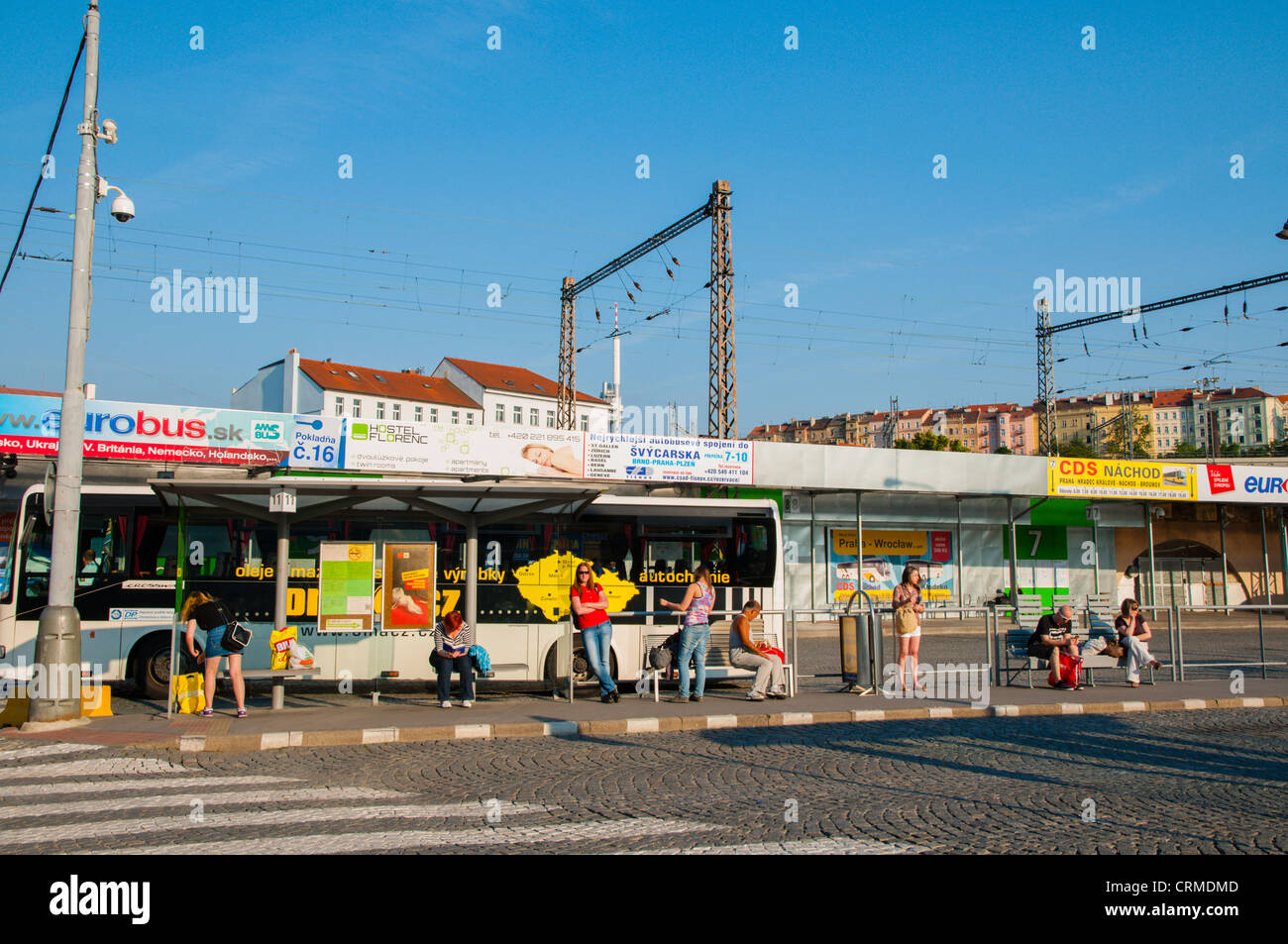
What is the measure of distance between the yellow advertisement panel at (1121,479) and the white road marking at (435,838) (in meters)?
29.5

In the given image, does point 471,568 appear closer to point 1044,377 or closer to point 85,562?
point 85,562

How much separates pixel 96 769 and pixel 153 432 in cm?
1821

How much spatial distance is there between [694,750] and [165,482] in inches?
274

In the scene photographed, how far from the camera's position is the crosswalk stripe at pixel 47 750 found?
1023cm

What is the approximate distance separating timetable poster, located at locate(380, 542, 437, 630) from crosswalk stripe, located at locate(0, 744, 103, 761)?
3.99 metres

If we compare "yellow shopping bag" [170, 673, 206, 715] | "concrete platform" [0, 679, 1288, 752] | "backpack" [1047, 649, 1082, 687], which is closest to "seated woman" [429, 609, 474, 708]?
"concrete platform" [0, 679, 1288, 752]

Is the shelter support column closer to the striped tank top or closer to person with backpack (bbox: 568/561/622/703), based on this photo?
person with backpack (bbox: 568/561/622/703)

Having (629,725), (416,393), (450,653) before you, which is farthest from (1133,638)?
(416,393)

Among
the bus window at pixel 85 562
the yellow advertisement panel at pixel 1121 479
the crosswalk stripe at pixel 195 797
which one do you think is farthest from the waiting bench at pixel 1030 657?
the yellow advertisement panel at pixel 1121 479

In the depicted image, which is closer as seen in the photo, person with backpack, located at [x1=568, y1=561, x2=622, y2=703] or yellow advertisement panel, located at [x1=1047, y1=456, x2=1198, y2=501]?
person with backpack, located at [x1=568, y1=561, x2=622, y2=703]

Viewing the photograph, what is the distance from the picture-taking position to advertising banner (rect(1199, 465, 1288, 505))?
1367 inches

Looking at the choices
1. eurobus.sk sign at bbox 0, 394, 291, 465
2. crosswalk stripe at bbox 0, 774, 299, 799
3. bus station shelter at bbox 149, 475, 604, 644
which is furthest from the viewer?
eurobus.sk sign at bbox 0, 394, 291, 465

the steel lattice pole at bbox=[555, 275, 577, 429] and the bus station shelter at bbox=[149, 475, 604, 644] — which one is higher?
the steel lattice pole at bbox=[555, 275, 577, 429]
